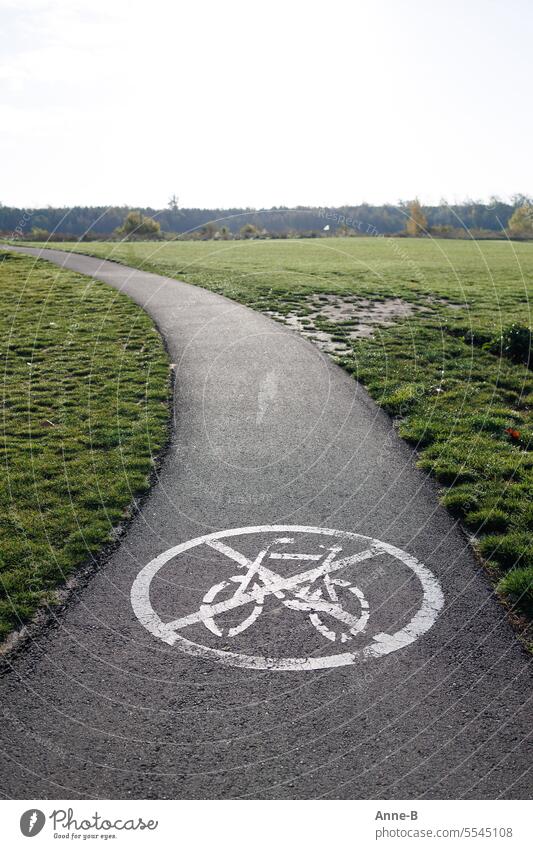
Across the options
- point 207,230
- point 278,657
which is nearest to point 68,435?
point 278,657

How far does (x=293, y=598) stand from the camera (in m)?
6.39

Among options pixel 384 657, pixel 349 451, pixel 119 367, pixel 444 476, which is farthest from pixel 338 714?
pixel 119 367

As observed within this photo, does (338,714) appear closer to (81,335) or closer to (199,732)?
(199,732)

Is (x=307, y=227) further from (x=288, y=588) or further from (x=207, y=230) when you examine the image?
(x=288, y=588)

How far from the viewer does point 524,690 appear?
516 cm

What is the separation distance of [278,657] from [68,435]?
20.9 feet

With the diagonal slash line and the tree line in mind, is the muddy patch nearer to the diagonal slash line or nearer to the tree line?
the diagonal slash line

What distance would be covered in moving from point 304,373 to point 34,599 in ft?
29.3

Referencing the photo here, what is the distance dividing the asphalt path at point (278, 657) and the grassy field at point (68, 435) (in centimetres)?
46

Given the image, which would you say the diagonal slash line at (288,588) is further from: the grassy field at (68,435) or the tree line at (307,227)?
the tree line at (307,227)
